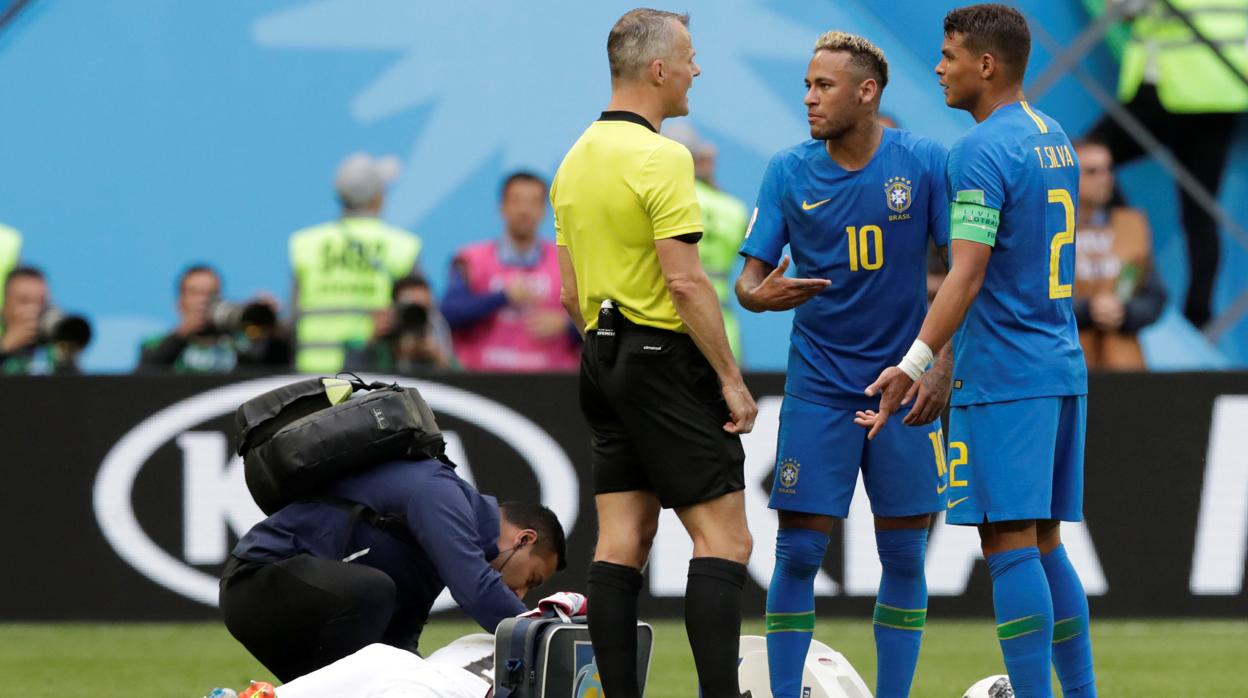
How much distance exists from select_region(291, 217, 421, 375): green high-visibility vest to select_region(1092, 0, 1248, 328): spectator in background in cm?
453

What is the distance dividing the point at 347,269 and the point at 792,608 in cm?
502

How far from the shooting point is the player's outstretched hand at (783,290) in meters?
5.82

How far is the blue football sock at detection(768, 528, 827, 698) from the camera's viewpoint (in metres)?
6.13

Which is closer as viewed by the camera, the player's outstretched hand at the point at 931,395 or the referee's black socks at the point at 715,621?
the referee's black socks at the point at 715,621

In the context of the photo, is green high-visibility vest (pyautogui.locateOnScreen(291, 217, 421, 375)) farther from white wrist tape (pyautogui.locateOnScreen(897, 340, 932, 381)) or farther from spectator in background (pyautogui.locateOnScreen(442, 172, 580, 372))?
white wrist tape (pyautogui.locateOnScreen(897, 340, 932, 381))

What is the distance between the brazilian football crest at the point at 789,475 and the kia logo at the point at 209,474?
331 cm

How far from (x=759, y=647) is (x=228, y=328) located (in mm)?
4715

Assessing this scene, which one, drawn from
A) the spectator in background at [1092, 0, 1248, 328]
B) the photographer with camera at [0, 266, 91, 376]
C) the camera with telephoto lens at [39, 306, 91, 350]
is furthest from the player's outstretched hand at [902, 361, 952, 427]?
the spectator in background at [1092, 0, 1248, 328]

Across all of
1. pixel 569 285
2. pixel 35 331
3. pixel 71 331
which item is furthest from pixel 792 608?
pixel 35 331

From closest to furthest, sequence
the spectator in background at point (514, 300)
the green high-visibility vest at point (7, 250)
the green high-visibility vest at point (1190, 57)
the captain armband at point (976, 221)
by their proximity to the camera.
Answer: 1. the captain armband at point (976, 221)
2. the spectator in background at point (514, 300)
3. the green high-visibility vest at point (7, 250)
4. the green high-visibility vest at point (1190, 57)

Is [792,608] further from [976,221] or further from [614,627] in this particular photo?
[976,221]

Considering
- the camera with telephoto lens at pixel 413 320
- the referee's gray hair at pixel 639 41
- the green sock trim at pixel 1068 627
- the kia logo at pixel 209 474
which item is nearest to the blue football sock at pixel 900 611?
the green sock trim at pixel 1068 627

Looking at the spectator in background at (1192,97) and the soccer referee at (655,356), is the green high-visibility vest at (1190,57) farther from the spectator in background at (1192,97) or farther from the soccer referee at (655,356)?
→ the soccer referee at (655,356)

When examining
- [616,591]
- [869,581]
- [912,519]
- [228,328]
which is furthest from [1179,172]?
[616,591]
